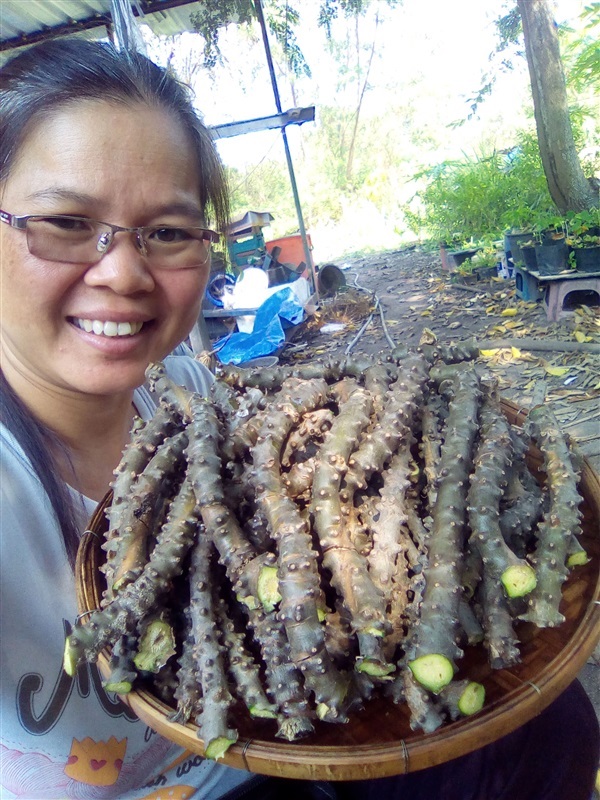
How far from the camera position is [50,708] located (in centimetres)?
115

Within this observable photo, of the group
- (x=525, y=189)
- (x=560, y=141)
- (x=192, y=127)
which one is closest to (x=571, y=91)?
(x=525, y=189)

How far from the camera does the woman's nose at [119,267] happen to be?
110 cm

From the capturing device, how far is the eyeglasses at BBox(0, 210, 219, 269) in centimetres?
105

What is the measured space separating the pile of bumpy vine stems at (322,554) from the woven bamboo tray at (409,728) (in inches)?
1.1

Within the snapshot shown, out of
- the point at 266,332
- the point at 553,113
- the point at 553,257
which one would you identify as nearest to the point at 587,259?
the point at 553,257

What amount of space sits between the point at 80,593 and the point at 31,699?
0.26 metres

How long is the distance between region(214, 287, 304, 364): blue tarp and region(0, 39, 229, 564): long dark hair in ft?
11.7

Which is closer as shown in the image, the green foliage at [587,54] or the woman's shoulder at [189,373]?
the woman's shoulder at [189,373]

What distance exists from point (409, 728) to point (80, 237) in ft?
3.50

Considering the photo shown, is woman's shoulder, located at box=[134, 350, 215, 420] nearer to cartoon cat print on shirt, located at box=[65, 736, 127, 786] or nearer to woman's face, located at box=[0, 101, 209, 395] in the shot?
woman's face, located at box=[0, 101, 209, 395]

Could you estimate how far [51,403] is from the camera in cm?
132

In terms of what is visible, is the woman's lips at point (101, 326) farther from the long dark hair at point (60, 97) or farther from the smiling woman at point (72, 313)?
the long dark hair at point (60, 97)

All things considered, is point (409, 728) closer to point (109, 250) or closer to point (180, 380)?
point (109, 250)

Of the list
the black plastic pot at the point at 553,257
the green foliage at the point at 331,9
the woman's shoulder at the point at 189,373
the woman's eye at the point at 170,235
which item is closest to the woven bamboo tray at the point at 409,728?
the woman's eye at the point at 170,235
